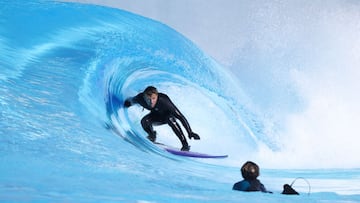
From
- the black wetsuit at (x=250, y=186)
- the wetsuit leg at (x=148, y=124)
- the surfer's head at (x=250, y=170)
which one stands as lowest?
the black wetsuit at (x=250, y=186)

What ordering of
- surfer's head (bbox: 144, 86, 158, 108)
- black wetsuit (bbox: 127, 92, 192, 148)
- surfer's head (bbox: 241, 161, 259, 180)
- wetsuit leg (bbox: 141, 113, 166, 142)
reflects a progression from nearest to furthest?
surfer's head (bbox: 241, 161, 259, 180)
surfer's head (bbox: 144, 86, 158, 108)
black wetsuit (bbox: 127, 92, 192, 148)
wetsuit leg (bbox: 141, 113, 166, 142)

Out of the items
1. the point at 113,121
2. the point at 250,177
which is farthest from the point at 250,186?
the point at 113,121

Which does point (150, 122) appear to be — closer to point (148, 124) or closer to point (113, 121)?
point (148, 124)

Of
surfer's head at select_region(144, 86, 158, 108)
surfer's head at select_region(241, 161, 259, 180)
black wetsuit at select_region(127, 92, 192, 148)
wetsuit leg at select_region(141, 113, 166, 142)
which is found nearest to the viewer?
surfer's head at select_region(241, 161, 259, 180)

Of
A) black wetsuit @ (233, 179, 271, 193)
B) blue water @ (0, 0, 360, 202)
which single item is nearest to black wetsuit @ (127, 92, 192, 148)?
blue water @ (0, 0, 360, 202)

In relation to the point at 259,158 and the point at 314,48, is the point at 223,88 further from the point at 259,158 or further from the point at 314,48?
the point at 314,48

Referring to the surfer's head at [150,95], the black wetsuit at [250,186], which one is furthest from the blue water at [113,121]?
the surfer's head at [150,95]

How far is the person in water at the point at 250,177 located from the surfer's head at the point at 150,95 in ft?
4.28

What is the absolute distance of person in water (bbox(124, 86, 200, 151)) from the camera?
3.89 meters

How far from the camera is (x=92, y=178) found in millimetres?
2705

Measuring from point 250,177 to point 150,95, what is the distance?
1.36m

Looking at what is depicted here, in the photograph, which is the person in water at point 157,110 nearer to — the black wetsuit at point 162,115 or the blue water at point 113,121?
the black wetsuit at point 162,115

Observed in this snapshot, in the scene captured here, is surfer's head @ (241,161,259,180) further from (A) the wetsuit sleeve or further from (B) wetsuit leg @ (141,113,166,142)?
(B) wetsuit leg @ (141,113,166,142)

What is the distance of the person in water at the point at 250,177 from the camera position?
268 cm
